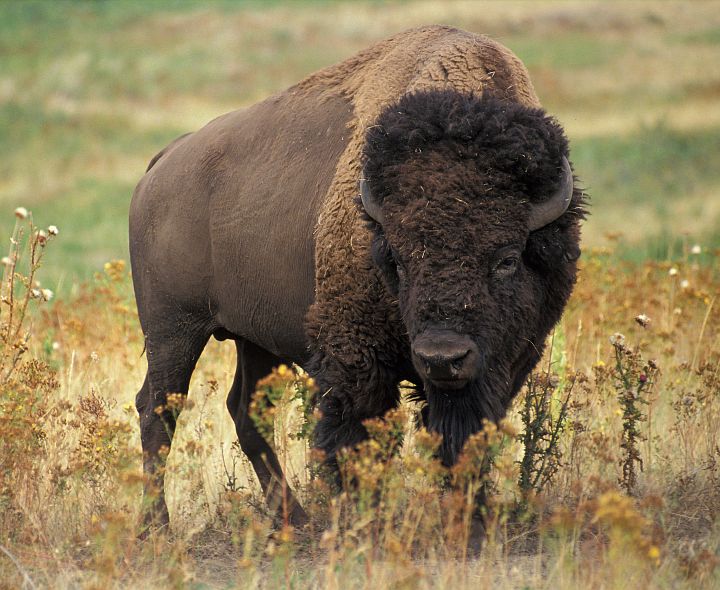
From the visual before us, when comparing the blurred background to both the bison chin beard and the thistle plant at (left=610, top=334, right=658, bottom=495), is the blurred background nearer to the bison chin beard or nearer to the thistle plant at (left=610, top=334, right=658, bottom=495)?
the thistle plant at (left=610, top=334, right=658, bottom=495)

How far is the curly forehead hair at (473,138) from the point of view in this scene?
4.70 m

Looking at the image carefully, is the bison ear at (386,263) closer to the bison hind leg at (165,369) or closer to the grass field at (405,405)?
the grass field at (405,405)

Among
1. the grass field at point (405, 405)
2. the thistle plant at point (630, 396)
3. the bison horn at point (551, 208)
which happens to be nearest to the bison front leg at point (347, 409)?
the grass field at point (405, 405)

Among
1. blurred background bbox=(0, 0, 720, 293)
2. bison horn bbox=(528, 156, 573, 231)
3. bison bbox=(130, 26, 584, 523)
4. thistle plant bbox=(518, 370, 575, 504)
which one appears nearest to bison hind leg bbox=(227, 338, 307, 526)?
bison bbox=(130, 26, 584, 523)

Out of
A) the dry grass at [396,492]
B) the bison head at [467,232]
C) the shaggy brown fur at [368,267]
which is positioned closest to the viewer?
the dry grass at [396,492]

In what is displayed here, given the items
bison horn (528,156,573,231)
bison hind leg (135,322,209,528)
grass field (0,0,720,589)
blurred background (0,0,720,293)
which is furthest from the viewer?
blurred background (0,0,720,293)

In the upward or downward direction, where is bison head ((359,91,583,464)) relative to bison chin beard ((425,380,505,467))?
upward

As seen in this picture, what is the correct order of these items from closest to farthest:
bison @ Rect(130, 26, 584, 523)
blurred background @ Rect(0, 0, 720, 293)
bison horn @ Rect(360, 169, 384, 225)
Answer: bison @ Rect(130, 26, 584, 523) → bison horn @ Rect(360, 169, 384, 225) → blurred background @ Rect(0, 0, 720, 293)

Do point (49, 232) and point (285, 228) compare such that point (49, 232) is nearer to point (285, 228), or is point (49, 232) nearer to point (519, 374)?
point (285, 228)

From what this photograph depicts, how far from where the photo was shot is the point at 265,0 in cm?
5353

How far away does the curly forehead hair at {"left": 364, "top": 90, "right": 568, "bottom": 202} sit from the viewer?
185 inches

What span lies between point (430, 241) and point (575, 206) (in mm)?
798

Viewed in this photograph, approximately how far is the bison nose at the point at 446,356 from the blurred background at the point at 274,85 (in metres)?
12.1

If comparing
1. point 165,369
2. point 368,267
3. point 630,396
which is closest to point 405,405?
point 165,369
